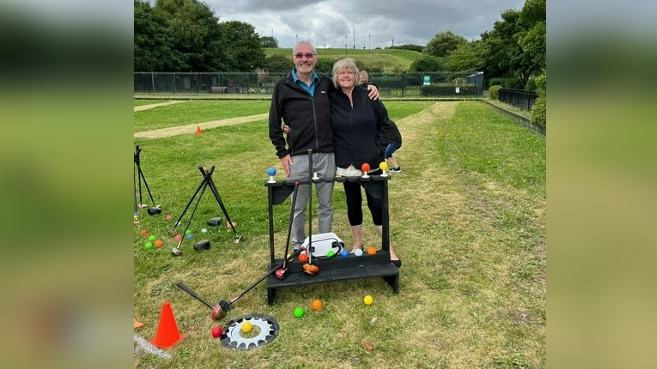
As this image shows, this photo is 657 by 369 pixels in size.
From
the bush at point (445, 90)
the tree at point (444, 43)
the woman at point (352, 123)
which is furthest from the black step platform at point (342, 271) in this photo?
the tree at point (444, 43)

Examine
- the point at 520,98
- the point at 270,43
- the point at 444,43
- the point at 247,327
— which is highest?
the point at 270,43

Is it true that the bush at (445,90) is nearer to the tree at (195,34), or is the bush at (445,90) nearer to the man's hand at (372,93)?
the tree at (195,34)

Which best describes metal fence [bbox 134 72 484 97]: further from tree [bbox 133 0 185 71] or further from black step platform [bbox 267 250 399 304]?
black step platform [bbox 267 250 399 304]

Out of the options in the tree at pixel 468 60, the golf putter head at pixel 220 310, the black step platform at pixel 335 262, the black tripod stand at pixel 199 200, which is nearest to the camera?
the golf putter head at pixel 220 310

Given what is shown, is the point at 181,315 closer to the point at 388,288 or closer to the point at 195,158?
the point at 388,288

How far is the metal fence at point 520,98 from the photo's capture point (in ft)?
54.5

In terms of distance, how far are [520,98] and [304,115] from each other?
17834mm

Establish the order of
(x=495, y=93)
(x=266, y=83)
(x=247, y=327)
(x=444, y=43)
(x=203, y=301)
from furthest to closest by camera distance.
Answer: (x=444, y=43)
(x=266, y=83)
(x=495, y=93)
(x=203, y=301)
(x=247, y=327)

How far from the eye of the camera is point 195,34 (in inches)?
2298

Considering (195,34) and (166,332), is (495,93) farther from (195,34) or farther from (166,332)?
(195,34)

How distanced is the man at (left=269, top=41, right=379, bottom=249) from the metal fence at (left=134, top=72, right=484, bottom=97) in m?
35.9

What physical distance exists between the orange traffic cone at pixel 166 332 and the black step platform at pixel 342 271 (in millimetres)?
787

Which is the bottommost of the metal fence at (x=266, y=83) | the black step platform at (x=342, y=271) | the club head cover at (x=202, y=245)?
the club head cover at (x=202, y=245)

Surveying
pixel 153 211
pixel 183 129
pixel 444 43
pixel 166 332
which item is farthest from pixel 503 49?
pixel 444 43
